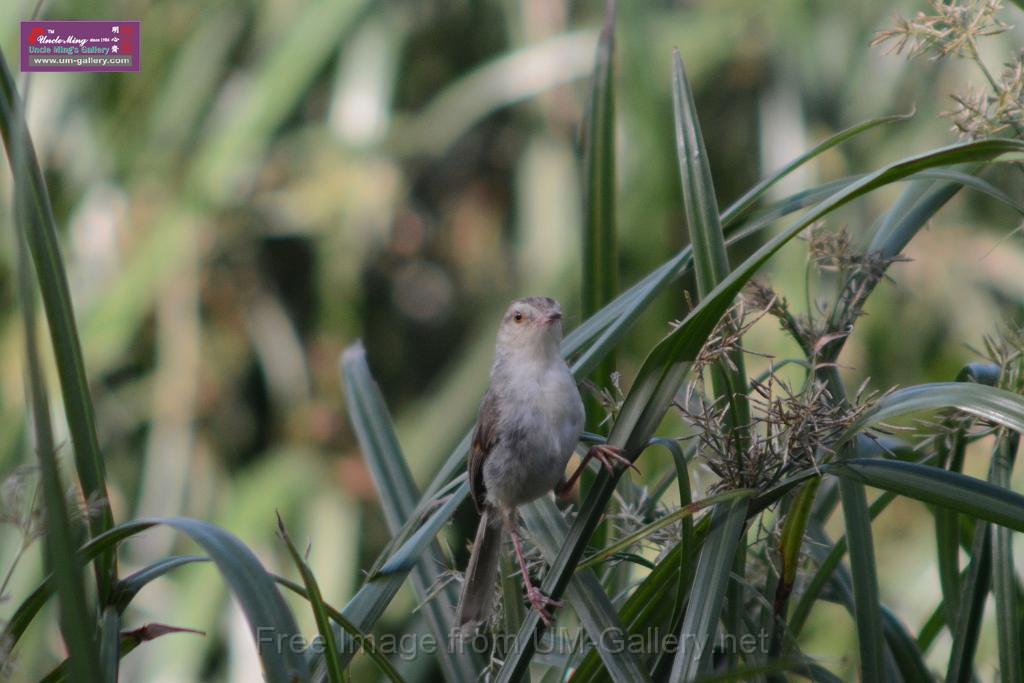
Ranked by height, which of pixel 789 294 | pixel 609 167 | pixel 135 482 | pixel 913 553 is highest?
pixel 609 167

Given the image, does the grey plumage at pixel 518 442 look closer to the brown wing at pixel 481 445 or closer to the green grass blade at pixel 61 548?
the brown wing at pixel 481 445

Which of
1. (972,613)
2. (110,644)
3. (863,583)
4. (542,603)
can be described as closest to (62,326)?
(110,644)

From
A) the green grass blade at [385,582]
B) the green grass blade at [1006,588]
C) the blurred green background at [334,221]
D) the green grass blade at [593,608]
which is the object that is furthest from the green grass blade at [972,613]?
the blurred green background at [334,221]

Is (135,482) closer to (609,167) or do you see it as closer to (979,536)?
(609,167)

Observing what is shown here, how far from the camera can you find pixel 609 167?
1617mm

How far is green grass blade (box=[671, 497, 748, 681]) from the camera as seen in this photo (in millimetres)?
1091

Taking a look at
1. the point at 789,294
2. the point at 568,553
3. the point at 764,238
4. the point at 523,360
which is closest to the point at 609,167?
the point at 523,360

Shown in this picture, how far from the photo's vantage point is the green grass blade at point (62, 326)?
1199mm

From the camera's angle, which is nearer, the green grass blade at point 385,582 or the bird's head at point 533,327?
the green grass blade at point 385,582

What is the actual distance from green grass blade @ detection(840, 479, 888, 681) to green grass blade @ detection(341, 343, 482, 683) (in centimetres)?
56

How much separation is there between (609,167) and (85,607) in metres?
1.10

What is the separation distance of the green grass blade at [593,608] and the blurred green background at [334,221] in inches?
103

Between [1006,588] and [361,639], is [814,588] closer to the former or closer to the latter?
[1006,588]

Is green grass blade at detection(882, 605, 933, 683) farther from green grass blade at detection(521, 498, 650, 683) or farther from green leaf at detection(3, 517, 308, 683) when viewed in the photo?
green leaf at detection(3, 517, 308, 683)
